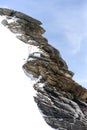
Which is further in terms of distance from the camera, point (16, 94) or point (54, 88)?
point (54, 88)

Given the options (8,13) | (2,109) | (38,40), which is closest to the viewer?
(2,109)

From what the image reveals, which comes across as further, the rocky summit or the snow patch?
the rocky summit

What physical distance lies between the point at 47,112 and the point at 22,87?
358cm

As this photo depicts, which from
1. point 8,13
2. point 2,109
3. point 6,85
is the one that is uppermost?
point 8,13

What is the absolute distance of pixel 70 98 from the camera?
35.2 m

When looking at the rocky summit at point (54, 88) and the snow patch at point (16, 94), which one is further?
the rocky summit at point (54, 88)

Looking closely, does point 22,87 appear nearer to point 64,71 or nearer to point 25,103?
point 25,103

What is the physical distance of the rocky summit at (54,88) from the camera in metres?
33.2

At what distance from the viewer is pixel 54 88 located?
35.3m

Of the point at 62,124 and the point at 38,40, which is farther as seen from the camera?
the point at 38,40

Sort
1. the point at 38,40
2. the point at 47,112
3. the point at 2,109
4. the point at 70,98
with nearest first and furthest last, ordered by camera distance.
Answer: the point at 2,109 < the point at 47,112 < the point at 70,98 < the point at 38,40

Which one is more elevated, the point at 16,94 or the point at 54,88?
the point at 54,88

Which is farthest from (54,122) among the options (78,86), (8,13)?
(8,13)

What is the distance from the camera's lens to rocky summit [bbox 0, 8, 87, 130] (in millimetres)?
33156
